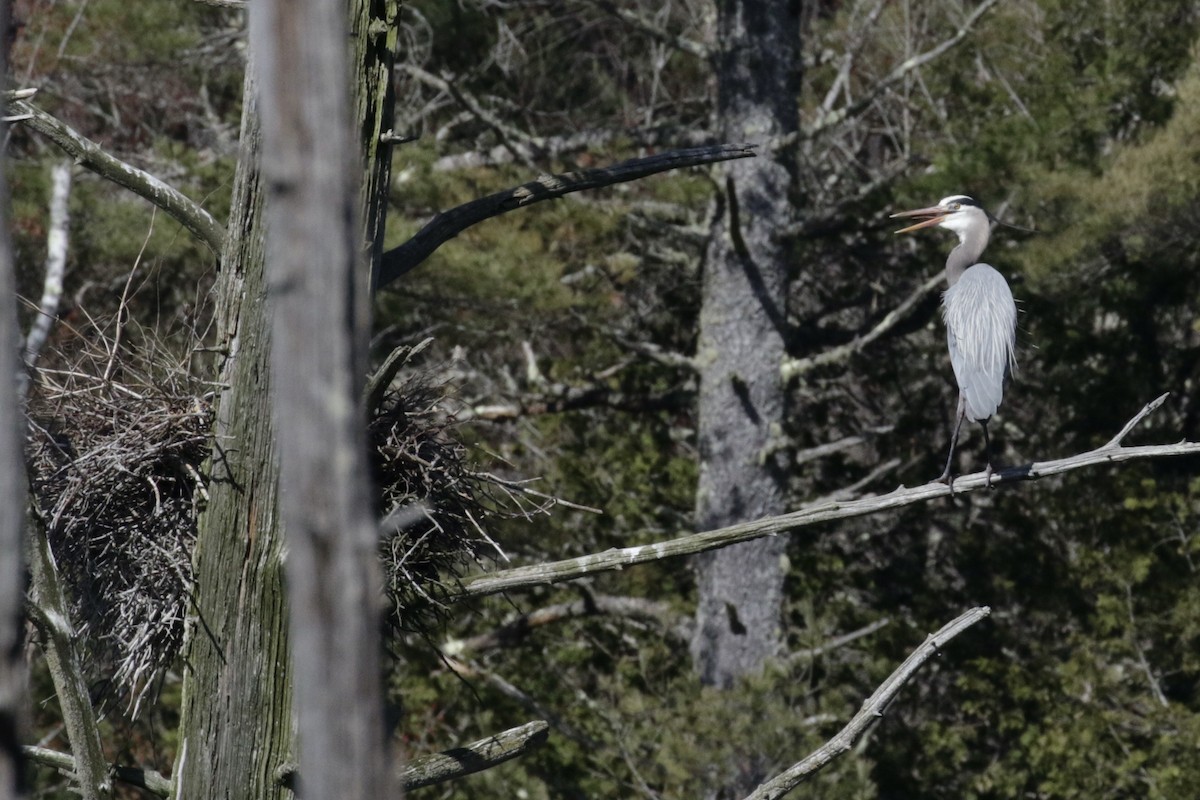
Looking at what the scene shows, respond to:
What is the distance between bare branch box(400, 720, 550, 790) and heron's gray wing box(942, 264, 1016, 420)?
2765mm

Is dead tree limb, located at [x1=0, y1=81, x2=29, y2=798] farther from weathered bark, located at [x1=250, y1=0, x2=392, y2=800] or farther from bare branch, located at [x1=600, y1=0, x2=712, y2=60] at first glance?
bare branch, located at [x1=600, y1=0, x2=712, y2=60]

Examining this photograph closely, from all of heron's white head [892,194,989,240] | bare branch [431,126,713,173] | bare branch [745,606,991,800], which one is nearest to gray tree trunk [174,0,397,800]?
bare branch [745,606,991,800]

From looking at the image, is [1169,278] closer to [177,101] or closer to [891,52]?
[891,52]

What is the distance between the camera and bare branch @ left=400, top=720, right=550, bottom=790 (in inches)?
124

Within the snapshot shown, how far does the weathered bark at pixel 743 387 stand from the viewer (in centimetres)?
998

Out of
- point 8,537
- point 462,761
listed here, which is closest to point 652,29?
point 462,761

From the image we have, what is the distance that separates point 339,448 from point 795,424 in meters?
12.0

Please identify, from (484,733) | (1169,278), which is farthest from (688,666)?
(1169,278)

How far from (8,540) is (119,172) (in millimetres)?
1840

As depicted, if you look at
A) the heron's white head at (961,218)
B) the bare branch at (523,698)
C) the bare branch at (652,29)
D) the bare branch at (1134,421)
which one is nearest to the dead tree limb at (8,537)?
the bare branch at (1134,421)

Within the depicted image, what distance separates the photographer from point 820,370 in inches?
511

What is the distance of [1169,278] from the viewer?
1113 cm

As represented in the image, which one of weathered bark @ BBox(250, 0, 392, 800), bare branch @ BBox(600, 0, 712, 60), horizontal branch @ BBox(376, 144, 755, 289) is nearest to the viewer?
weathered bark @ BBox(250, 0, 392, 800)

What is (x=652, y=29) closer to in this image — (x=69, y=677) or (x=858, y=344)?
(x=858, y=344)
